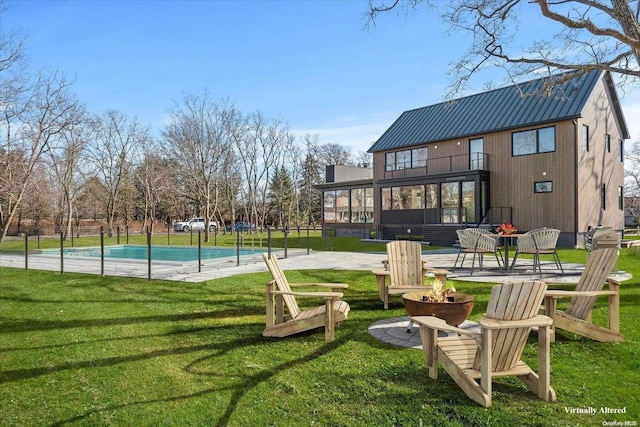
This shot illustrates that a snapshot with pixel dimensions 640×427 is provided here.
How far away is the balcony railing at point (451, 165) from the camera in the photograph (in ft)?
69.8

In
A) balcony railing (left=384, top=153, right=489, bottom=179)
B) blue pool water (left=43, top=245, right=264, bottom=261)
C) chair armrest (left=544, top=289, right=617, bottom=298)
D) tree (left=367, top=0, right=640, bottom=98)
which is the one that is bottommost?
blue pool water (left=43, top=245, right=264, bottom=261)

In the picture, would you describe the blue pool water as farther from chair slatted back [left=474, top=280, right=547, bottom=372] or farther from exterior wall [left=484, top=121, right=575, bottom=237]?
chair slatted back [left=474, top=280, right=547, bottom=372]

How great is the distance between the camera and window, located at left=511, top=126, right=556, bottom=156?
18828 mm

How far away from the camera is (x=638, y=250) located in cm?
1383

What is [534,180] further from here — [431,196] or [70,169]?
[70,169]

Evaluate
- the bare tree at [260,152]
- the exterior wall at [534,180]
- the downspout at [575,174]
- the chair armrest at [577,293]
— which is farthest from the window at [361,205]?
the chair armrest at [577,293]

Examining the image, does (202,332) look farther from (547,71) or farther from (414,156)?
(414,156)

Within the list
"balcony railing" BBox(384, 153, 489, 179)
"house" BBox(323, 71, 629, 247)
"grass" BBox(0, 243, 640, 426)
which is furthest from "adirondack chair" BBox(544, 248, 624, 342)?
"balcony railing" BBox(384, 153, 489, 179)

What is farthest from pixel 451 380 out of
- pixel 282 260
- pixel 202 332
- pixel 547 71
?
pixel 547 71

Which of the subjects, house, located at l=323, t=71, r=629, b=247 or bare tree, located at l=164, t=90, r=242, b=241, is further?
bare tree, located at l=164, t=90, r=242, b=241

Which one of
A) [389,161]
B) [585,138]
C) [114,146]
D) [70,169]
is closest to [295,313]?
[585,138]

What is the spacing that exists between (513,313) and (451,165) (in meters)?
20.1

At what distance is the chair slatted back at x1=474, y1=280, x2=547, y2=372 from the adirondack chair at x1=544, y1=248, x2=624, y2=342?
1435mm

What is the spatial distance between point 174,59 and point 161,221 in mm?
32596
